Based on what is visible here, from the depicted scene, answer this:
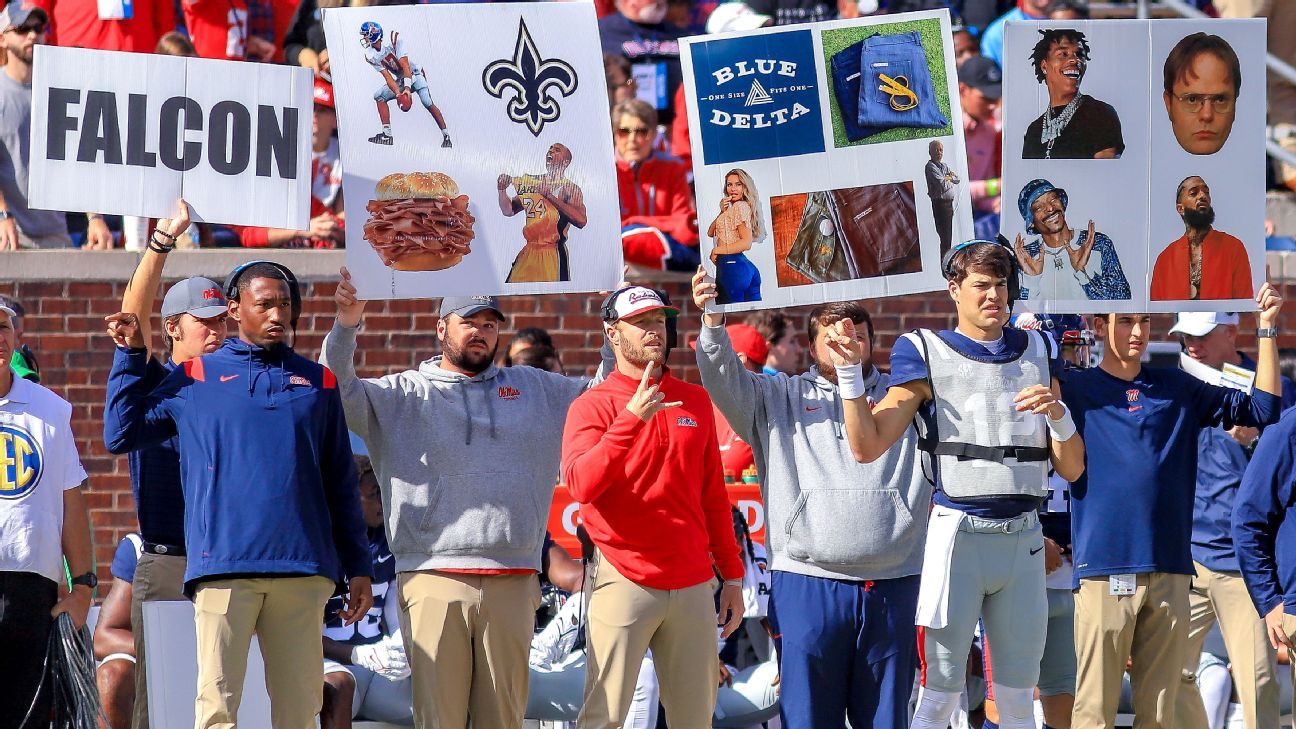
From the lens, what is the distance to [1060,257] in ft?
20.9

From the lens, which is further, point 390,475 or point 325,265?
point 325,265

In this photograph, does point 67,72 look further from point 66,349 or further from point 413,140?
point 66,349

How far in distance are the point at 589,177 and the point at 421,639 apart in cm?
179

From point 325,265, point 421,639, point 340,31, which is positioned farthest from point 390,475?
point 325,265

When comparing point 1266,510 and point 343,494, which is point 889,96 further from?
point 343,494

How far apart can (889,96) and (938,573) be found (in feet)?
6.29

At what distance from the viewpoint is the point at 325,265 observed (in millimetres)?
9281

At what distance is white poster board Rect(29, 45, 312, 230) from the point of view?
19.6ft

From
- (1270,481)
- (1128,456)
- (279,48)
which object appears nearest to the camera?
(1270,481)

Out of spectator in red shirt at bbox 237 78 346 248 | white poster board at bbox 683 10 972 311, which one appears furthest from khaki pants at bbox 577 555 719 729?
spectator in red shirt at bbox 237 78 346 248

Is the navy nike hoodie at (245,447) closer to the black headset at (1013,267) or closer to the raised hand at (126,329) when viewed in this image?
the raised hand at (126,329)

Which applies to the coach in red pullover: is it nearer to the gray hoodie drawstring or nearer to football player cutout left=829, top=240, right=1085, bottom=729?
the gray hoodie drawstring

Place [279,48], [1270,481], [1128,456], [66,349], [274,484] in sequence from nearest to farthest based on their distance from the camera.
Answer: [274,484], [1270,481], [1128,456], [66,349], [279,48]

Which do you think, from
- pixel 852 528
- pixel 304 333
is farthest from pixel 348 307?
pixel 304 333
